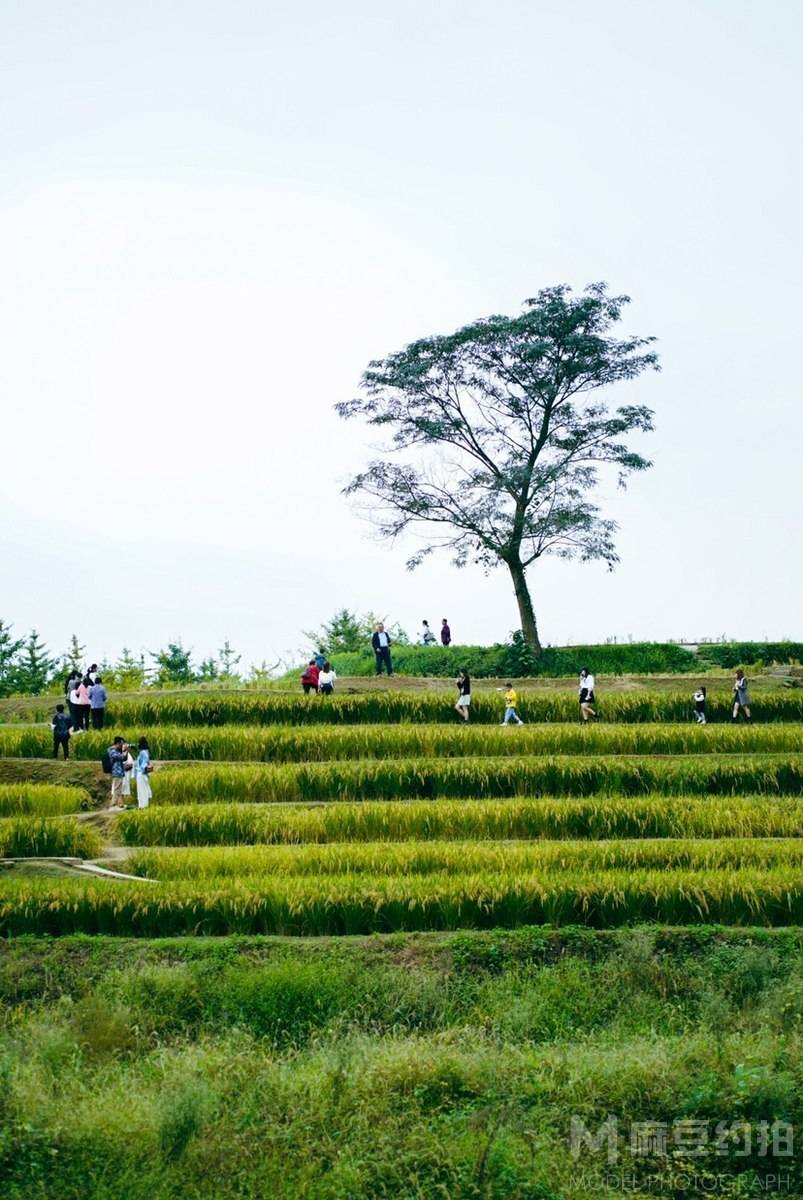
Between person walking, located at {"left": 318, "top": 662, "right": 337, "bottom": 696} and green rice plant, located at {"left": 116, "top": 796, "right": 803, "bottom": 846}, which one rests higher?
person walking, located at {"left": 318, "top": 662, "right": 337, "bottom": 696}

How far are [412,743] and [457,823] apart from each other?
5.83m

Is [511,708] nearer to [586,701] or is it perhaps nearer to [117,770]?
[586,701]

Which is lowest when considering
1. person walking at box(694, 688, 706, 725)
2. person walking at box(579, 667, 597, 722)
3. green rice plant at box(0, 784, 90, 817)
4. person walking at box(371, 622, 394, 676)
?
green rice plant at box(0, 784, 90, 817)

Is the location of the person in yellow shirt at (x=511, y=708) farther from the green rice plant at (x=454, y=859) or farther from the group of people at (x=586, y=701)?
the green rice plant at (x=454, y=859)

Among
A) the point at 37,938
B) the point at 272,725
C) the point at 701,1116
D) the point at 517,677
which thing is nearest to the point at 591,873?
the point at 701,1116

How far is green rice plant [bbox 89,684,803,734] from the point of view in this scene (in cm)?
3109

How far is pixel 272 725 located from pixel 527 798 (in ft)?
28.7

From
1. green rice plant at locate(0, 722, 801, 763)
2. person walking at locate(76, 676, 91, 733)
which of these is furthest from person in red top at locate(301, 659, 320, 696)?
person walking at locate(76, 676, 91, 733)

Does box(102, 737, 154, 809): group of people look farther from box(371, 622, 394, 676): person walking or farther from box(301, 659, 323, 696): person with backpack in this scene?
box(371, 622, 394, 676): person walking

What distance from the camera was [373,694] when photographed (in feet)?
105

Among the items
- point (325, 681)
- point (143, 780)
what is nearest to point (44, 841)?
point (143, 780)

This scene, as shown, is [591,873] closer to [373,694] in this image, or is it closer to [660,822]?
[660,822]

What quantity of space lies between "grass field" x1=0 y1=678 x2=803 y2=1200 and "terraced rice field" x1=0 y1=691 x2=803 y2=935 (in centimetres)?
5

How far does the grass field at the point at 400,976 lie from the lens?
1149 centimetres
